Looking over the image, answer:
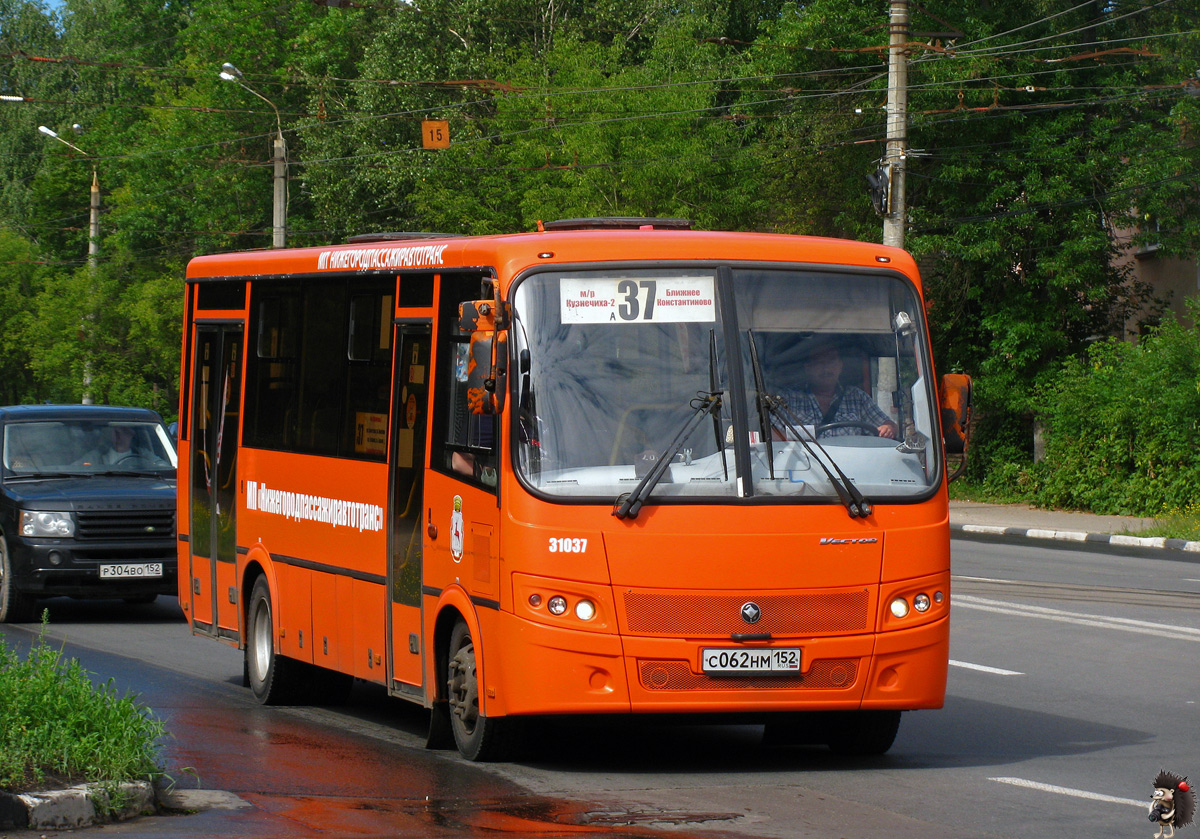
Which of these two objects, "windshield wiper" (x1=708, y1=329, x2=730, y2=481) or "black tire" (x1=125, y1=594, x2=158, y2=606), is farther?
"black tire" (x1=125, y1=594, x2=158, y2=606)

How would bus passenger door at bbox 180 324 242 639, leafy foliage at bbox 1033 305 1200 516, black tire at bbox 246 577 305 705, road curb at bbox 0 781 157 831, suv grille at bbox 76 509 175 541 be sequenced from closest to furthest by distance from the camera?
road curb at bbox 0 781 157 831, black tire at bbox 246 577 305 705, bus passenger door at bbox 180 324 242 639, suv grille at bbox 76 509 175 541, leafy foliage at bbox 1033 305 1200 516

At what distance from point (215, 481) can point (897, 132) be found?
1741cm

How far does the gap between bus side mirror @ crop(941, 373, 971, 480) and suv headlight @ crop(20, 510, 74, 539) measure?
9.76m

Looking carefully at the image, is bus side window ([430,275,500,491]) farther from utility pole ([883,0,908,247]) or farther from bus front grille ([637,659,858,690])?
utility pole ([883,0,908,247])

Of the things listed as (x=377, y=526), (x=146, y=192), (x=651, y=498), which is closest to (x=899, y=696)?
(x=651, y=498)

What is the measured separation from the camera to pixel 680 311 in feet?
29.6

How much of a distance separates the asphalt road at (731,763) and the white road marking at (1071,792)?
13mm

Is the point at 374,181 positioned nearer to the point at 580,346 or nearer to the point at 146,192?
the point at 146,192

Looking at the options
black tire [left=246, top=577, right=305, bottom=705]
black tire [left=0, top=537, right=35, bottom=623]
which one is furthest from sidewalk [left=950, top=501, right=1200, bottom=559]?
black tire [left=246, top=577, right=305, bottom=705]

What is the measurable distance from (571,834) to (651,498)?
1928 millimetres

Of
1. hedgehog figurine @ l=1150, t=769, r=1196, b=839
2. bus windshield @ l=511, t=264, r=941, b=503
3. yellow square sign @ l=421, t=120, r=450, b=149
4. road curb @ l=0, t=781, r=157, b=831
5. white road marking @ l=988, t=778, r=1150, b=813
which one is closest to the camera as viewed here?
road curb @ l=0, t=781, r=157, b=831

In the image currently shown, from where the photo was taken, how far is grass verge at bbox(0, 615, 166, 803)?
7.45 metres

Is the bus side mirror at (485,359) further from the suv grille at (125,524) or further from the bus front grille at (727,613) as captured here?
the suv grille at (125,524)

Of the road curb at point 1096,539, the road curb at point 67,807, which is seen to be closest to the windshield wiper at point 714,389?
the road curb at point 67,807
